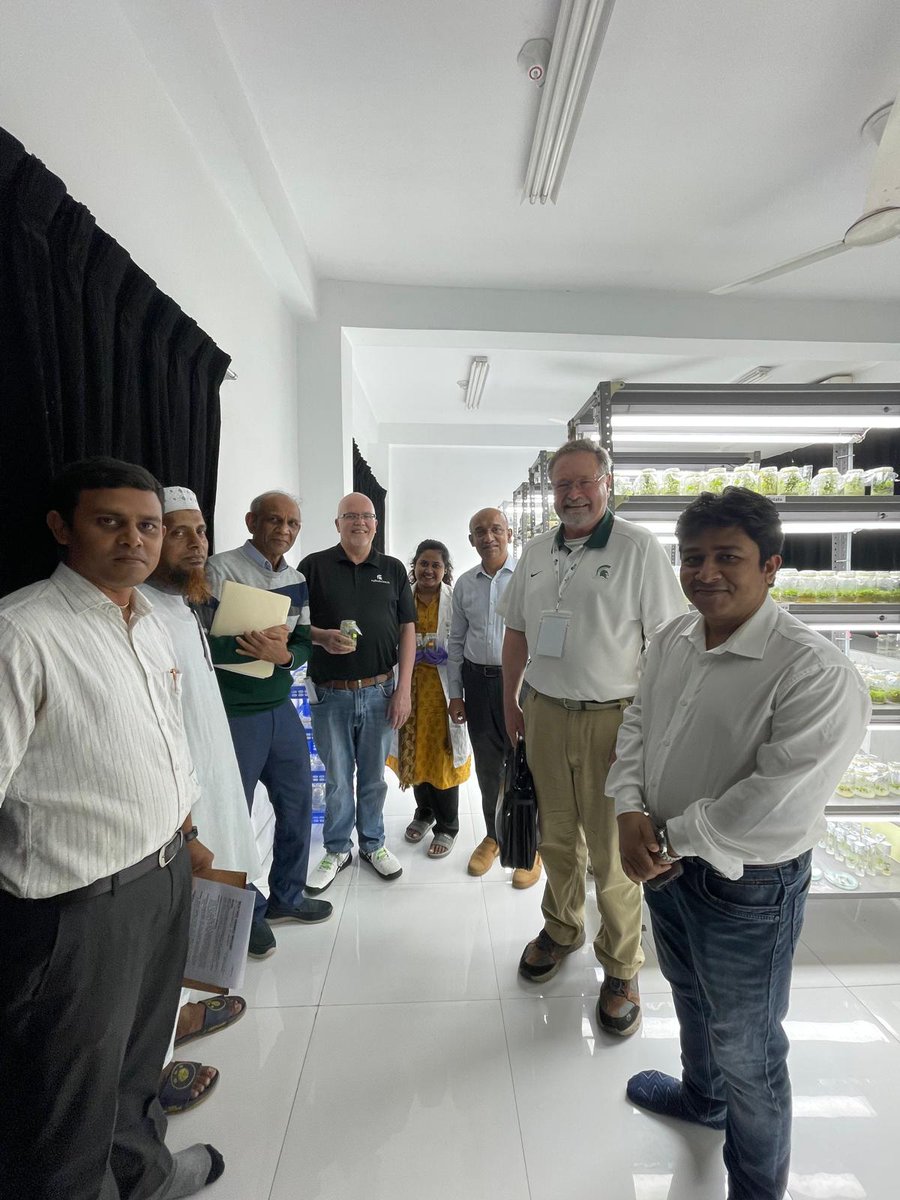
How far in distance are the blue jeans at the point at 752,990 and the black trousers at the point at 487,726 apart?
1.64 metres

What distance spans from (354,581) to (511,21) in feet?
6.97

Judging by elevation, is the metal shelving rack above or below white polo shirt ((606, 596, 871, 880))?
above

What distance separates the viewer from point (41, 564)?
1.23 meters

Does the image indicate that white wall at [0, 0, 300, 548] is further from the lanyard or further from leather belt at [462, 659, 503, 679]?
the lanyard

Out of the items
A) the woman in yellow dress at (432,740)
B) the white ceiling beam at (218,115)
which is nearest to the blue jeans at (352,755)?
the woman in yellow dress at (432,740)

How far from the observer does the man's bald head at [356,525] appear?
2607 mm

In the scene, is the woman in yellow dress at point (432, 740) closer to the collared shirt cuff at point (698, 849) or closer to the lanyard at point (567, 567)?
the lanyard at point (567, 567)

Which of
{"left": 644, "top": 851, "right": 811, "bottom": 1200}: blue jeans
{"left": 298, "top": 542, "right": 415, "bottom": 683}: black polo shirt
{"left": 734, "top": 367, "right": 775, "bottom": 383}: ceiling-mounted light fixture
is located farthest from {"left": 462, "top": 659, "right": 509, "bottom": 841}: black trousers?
{"left": 734, "top": 367, "right": 775, "bottom": 383}: ceiling-mounted light fixture

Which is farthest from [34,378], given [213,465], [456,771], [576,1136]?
[456,771]

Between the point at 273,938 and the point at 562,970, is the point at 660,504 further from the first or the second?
the point at 273,938

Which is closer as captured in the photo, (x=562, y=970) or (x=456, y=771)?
(x=562, y=970)

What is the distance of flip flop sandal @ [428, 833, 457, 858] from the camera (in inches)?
115

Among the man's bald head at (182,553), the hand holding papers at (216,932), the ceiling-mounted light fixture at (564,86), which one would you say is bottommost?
the hand holding papers at (216,932)

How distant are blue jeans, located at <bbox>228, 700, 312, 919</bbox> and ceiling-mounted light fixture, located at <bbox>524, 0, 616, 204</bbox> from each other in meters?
2.58
